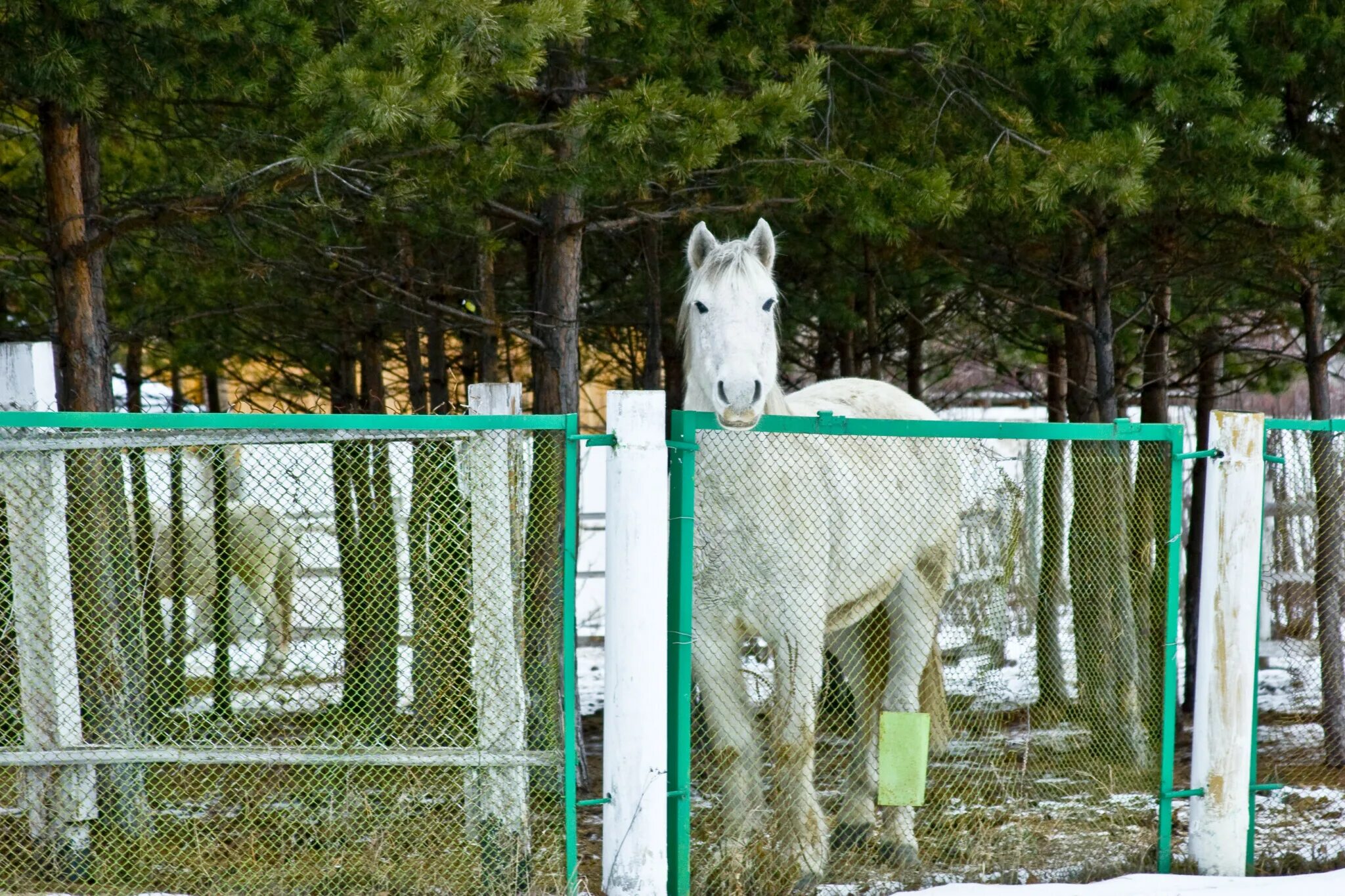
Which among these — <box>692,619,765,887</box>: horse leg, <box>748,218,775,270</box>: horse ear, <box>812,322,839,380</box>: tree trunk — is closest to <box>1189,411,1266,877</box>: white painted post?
<box>692,619,765,887</box>: horse leg

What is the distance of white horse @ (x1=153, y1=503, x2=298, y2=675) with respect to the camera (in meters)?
5.24

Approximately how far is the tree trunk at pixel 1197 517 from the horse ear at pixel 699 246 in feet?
17.5

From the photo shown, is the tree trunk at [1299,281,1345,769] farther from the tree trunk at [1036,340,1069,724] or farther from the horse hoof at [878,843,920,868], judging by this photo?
the horse hoof at [878,843,920,868]

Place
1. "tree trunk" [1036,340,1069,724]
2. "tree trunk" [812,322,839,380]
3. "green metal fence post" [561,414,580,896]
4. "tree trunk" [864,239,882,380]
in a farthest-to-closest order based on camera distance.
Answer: "tree trunk" [812,322,839,380], "tree trunk" [864,239,882,380], "tree trunk" [1036,340,1069,724], "green metal fence post" [561,414,580,896]

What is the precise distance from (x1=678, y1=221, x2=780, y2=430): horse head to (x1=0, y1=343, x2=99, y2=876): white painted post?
2528 mm

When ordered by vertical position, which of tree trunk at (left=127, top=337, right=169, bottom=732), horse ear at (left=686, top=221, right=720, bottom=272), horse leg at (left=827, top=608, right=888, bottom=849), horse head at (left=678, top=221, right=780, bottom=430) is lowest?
horse leg at (left=827, top=608, right=888, bottom=849)

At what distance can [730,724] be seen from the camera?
5.04 metres

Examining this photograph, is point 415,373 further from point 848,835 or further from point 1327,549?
point 1327,549

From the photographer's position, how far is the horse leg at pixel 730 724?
16.3 ft

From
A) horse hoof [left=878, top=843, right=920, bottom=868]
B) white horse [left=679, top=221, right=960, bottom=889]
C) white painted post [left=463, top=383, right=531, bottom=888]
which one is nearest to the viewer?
white painted post [left=463, top=383, right=531, bottom=888]

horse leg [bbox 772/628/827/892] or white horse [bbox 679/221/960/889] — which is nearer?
white horse [bbox 679/221/960/889]

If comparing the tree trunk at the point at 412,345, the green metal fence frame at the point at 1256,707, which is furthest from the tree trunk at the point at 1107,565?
the tree trunk at the point at 412,345

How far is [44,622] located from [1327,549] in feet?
21.0

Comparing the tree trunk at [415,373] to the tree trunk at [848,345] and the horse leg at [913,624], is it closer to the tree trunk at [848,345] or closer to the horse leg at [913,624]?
→ the tree trunk at [848,345]
